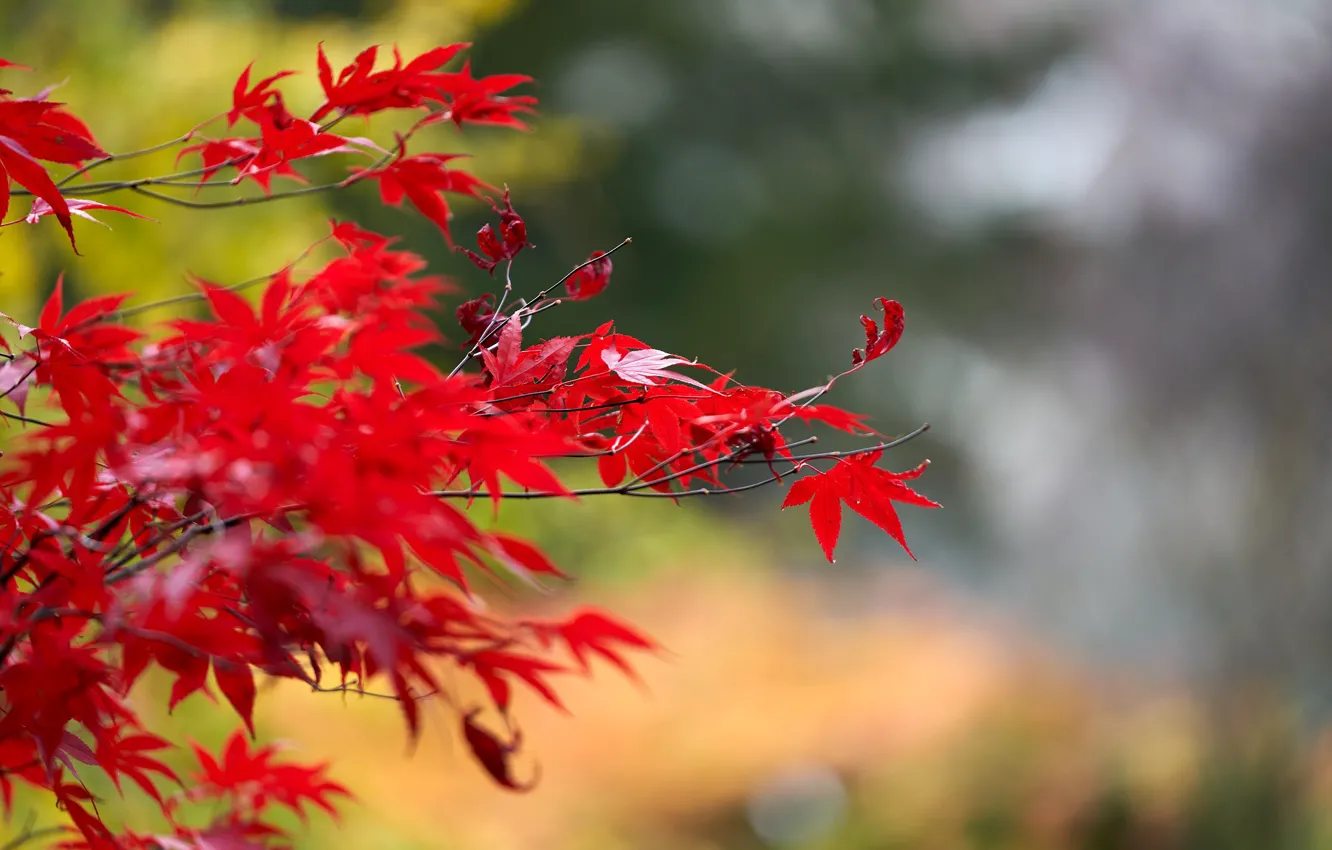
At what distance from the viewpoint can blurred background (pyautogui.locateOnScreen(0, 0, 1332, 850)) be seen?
2725 mm

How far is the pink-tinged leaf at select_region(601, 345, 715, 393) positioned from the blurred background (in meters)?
0.84

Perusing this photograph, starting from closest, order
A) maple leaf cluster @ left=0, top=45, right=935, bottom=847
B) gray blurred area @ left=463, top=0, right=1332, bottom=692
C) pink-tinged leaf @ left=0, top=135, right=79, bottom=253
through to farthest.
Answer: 1. maple leaf cluster @ left=0, top=45, right=935, bottom=847
2. pink-tinged leaf @ left=0, top=135, right=79, bottom=253
3. gray blurred area @ left=463, top=0, right=1332, bottom=692

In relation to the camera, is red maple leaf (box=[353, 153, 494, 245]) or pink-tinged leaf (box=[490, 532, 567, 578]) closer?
pink-tinged leaf (box=[490, 532, 567, 578])

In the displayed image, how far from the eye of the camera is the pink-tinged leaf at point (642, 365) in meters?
0.60

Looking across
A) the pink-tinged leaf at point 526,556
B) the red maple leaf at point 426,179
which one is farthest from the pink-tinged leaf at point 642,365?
the red maple leaf at point 426,179

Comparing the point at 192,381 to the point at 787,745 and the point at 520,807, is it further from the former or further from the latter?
the point at 787,745

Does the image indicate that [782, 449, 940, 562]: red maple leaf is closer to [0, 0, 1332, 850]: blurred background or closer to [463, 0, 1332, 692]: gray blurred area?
Answer: [0, 0, 1332, 850]: blurred background

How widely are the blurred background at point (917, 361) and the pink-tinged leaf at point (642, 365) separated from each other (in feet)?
2.75

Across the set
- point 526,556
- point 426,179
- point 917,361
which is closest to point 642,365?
point 526,556

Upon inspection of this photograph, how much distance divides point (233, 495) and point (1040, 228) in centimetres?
570

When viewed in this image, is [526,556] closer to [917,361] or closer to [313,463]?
[313,463]

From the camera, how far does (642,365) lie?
61 cm

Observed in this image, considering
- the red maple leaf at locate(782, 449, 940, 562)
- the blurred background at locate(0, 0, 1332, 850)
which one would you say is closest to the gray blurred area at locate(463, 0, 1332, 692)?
the blurred background at locate(0, 0, 1332, 850)

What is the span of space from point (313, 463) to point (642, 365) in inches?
8.1
